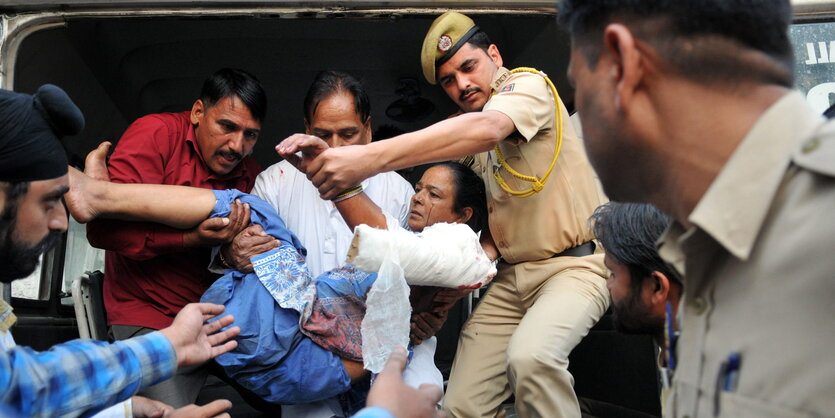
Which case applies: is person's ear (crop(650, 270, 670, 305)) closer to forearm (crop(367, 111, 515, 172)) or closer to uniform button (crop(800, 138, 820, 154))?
forearm (crop(367, 111, 515, 172))

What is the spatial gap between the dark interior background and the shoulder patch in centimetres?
279

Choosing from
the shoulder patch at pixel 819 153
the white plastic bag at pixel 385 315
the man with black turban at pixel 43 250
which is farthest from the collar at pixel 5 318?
the shoulder patch at pixel 819 153

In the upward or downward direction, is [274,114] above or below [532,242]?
above

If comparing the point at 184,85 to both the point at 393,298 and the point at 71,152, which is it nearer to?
the point at 71,152

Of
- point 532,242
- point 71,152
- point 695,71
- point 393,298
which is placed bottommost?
point 532,242

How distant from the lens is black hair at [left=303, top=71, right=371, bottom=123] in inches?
120

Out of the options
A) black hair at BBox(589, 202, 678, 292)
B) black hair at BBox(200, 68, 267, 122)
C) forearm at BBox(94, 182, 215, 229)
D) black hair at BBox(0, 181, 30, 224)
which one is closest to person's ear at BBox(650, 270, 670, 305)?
black hair at BBox(589, 202, 678, 292)

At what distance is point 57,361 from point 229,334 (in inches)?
22.6

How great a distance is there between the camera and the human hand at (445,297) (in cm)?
248

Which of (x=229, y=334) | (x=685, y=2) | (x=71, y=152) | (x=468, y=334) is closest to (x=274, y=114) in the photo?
(x=71, y=152)

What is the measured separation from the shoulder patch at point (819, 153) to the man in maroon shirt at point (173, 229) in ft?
5.92

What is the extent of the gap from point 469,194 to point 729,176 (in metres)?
1.95

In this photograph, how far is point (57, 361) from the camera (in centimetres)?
161

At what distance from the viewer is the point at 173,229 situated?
2.41 m
